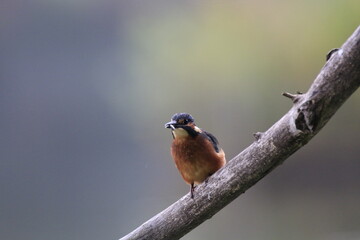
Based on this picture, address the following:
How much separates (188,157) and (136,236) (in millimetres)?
269

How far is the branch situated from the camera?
849 mm

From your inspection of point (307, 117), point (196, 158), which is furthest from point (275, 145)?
point (196, 158)

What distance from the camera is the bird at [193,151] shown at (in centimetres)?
134

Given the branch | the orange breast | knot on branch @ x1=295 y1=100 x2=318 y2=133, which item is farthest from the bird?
knot on branch @ x1=295 y1=100 x2=318 y2=133

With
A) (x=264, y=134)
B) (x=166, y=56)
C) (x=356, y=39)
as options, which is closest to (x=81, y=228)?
(x=166, y=56)

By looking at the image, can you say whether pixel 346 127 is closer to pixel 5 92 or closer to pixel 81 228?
pixel 81 228

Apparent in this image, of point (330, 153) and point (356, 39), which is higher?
point (330, 153)

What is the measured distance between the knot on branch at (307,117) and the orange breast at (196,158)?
18.4 inches

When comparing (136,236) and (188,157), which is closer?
(136,236)

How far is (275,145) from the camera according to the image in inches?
38.0

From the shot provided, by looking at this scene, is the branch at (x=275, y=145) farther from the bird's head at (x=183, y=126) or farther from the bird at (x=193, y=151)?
the bird's head at (x=183, y=126)

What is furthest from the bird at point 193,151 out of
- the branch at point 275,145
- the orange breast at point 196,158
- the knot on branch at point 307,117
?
the knot on branch at point 307,117

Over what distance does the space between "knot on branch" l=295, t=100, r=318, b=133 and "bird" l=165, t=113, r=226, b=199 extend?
1.54ft

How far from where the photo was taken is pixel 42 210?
326cm
